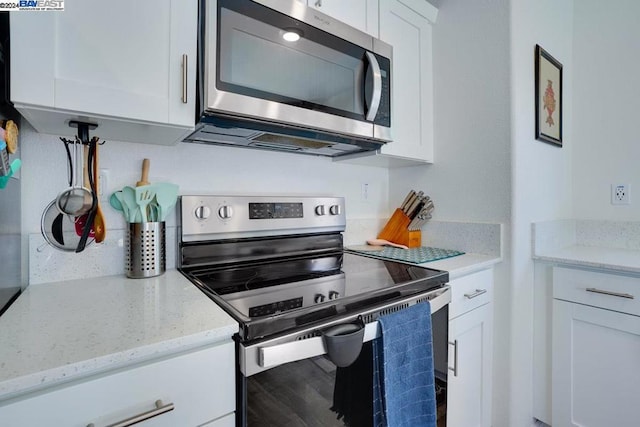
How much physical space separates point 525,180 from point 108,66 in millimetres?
1688

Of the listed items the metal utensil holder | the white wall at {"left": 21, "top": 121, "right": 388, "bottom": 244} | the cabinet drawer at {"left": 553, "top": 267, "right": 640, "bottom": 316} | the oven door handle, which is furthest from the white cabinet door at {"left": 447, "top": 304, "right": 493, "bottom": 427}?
the metal utensil holder

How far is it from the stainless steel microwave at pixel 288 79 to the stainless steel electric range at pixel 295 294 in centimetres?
32

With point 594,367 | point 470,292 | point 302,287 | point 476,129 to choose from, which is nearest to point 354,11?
point 476,129

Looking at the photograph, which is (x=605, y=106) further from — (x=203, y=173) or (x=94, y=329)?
(x=94, y=329)

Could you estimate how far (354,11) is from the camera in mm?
1321

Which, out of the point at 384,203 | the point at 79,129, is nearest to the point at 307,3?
the point at 79,129

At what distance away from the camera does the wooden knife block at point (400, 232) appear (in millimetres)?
1723

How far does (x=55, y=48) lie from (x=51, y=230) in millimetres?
553

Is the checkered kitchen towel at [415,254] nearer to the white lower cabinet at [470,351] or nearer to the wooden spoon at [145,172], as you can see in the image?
the white lower cabinet at [470,351]

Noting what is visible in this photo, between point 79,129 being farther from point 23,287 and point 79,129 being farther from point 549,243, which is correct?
point 549,243

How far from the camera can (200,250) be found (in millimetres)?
1172

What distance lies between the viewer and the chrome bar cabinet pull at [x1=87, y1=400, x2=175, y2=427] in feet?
1.82

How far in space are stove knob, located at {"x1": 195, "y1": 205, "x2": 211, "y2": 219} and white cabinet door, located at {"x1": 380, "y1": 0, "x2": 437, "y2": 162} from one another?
813 mm

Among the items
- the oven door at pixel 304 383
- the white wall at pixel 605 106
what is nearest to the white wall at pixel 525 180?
the white wall at pixel 605 106
